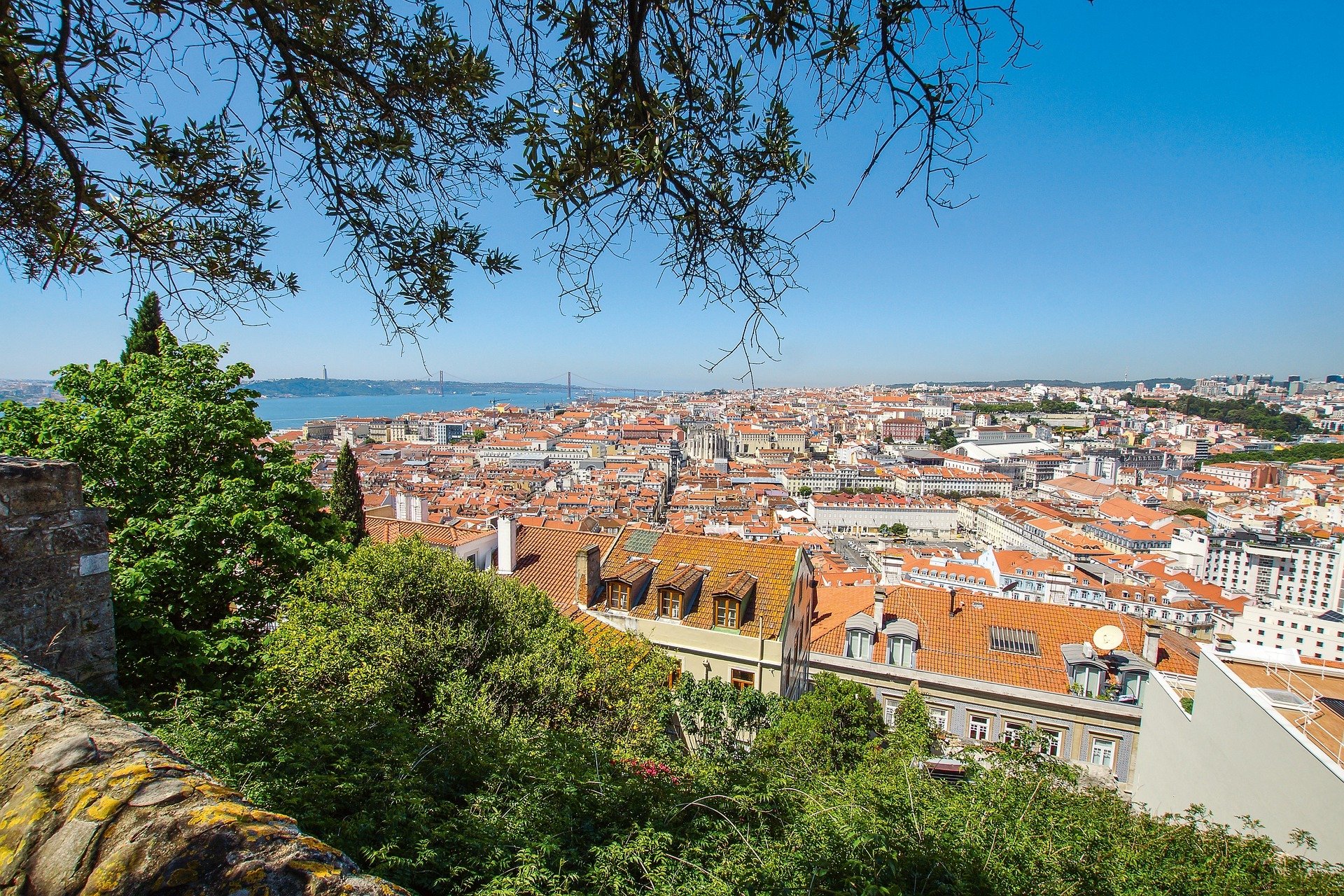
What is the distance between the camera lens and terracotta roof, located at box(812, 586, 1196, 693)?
38.5ft

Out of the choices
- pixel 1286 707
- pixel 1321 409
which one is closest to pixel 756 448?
pixel 1286 707

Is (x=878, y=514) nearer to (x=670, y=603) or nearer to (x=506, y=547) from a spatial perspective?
(x=506, y=547)

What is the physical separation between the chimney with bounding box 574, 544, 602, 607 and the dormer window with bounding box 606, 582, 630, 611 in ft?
0.87

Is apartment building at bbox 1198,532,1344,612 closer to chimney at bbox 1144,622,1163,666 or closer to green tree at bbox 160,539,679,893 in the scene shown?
chimney at bbox 1144,622,1163,666

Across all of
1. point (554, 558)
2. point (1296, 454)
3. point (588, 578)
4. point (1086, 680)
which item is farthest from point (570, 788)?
point (1296, 454)

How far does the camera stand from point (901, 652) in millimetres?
12195

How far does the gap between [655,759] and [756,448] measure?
102717mm

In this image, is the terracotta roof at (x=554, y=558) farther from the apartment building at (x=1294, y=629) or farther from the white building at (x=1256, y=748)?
the apartment building at (x=1294, y=629)

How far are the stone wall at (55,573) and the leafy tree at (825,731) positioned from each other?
4.34m

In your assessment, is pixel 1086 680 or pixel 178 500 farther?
pixel 1086 680

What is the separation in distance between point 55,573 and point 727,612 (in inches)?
298

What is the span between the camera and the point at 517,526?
1184 centimetres

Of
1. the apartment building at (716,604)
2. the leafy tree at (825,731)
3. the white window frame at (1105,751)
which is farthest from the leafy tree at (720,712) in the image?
the white window frame at (1105,751)

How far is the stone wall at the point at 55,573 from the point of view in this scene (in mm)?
2939
